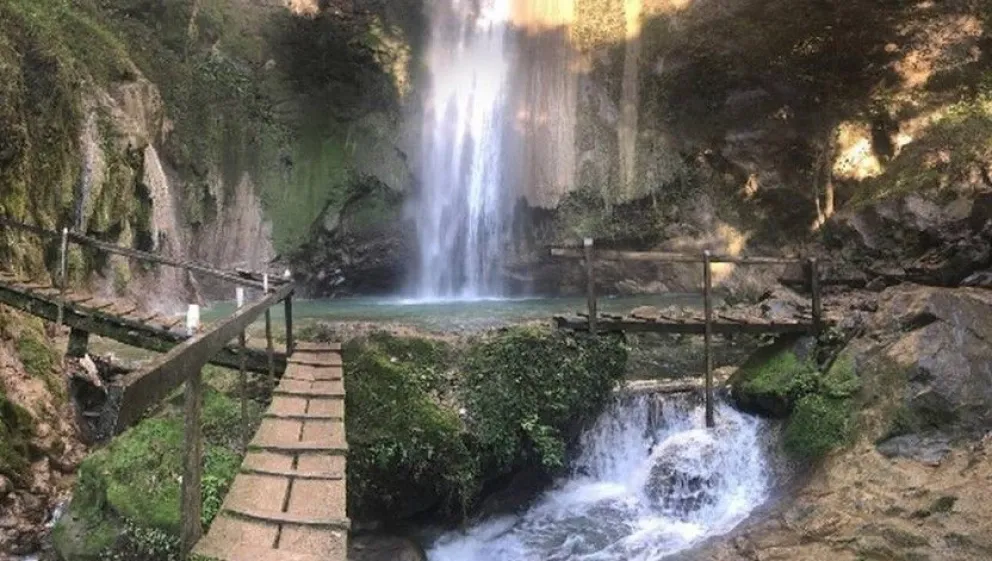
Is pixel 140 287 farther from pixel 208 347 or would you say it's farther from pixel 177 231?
pixel 208 347

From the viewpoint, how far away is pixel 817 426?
7543 millimetres

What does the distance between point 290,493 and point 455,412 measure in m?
3.30

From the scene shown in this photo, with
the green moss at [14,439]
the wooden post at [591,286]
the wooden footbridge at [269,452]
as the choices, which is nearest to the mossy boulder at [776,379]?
the wooden post at [591,286]

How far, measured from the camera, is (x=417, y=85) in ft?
80.4

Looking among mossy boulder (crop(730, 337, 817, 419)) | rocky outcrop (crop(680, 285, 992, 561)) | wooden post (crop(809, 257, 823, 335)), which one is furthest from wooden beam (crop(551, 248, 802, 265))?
rocky outcrop (crop(680, 285, 992, 561))

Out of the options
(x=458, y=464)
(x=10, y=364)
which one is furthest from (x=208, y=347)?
(x=10, y=364)

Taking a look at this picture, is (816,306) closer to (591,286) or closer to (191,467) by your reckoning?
(591,286)

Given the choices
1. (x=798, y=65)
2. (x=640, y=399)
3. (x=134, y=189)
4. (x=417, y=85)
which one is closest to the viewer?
(x=640, y=399)

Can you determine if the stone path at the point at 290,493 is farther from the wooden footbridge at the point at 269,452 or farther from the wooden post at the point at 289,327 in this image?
the wooden post at the point at 289,327

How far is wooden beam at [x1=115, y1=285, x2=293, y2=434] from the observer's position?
2.33 m

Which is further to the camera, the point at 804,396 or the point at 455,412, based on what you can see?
the point at 804,396

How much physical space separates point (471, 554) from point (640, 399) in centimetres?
260

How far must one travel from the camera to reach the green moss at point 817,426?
7363 mm

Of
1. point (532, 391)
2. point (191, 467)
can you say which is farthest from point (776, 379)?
point (191, 467)
